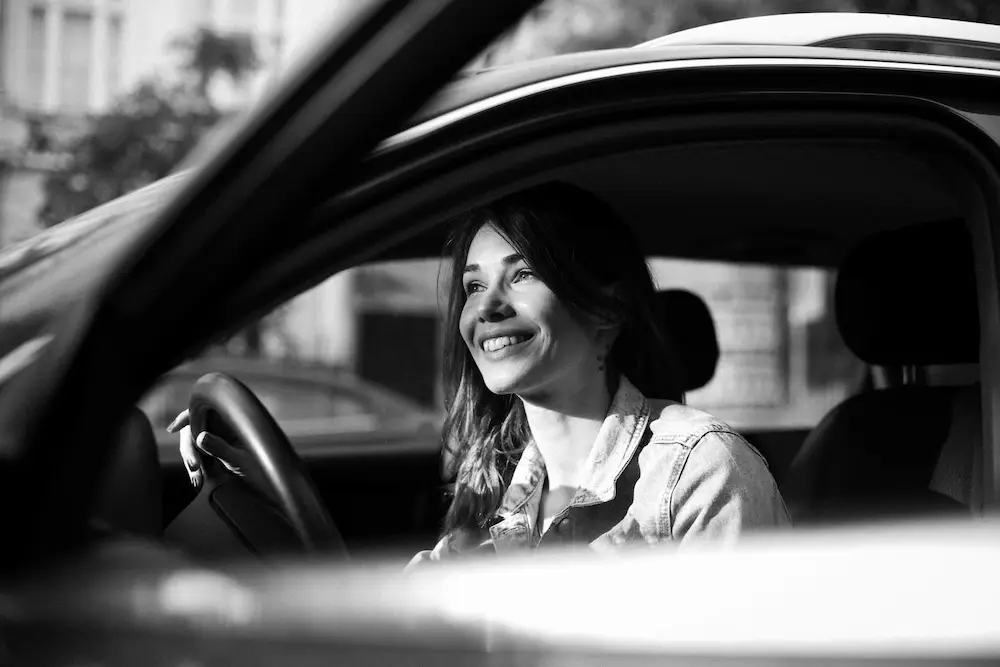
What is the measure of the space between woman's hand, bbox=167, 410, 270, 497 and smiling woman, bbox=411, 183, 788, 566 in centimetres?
32

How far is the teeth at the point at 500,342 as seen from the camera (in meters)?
1.92

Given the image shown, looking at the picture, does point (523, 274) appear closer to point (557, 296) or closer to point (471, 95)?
point (557, 296)

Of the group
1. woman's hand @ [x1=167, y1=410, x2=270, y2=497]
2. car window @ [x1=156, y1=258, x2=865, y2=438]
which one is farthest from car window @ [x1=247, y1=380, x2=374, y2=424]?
woman's hand @ [x1=167, y1=410, x2=270, y2=497]

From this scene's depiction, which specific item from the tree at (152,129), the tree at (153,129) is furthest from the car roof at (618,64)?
the tree at (152,129)

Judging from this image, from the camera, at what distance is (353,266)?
1344 mm

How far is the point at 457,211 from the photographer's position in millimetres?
1345

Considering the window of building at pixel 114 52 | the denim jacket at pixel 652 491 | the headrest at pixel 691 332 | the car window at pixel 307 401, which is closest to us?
the denim jacket at pixel 652 491

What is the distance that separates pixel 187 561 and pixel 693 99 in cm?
82

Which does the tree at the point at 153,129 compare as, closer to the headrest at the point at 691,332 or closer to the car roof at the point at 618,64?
the headrest at the point at 691,332

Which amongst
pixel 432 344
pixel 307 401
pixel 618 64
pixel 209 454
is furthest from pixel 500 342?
pixel 432 344

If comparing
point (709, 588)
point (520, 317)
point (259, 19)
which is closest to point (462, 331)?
point (520, 317)

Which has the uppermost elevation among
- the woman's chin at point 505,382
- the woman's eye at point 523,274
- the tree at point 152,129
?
the tree at point 152,129

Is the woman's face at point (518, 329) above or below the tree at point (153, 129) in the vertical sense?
below

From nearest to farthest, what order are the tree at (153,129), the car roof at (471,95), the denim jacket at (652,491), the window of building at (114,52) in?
the car roof at (471,95), the denim jacket at (652,491), the tree at (153,129), the window of building at (114,52)
